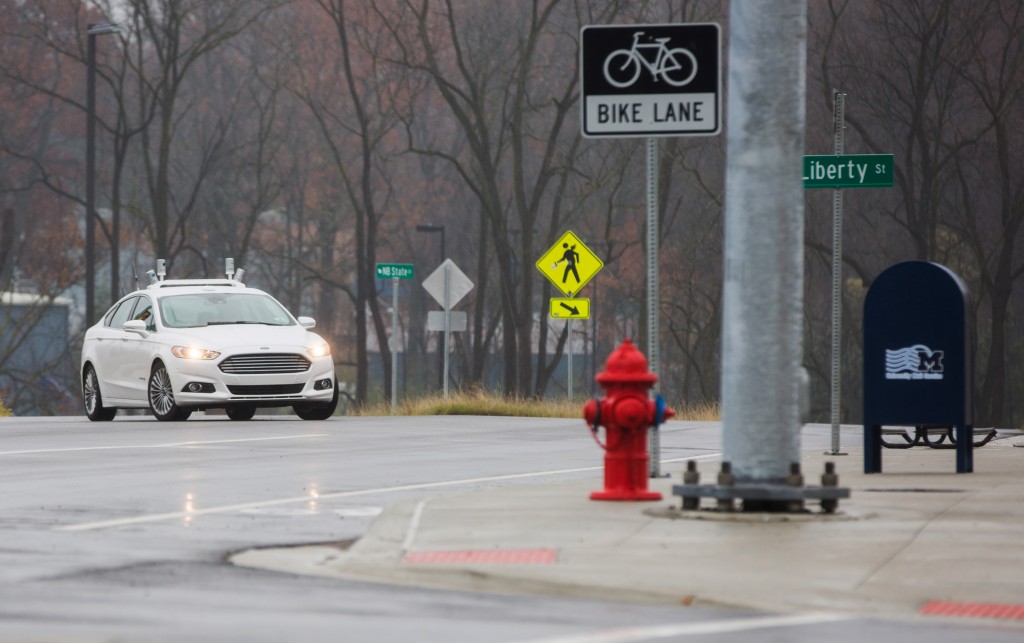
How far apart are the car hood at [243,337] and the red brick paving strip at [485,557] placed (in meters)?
16.0

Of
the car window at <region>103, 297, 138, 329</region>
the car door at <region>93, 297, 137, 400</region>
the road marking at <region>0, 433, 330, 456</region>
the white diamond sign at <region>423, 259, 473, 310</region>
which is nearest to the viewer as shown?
the road marking at <region>0, 433, 330, 456</region>

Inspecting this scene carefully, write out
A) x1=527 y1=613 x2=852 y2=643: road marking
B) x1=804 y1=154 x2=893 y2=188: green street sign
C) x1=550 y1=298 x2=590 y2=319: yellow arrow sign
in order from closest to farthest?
x1=527 y1=613 x2=852 y2=643: road marking
x1=804 y1=154 x2=893 y2=188: green street sign
x1=550 y1=298 x2=590 y2=319: yellow arrow sign

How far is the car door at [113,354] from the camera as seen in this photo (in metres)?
28.1

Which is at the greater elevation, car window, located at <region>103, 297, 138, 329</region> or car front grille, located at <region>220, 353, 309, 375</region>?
car window, located at <region>103, 297, 138, 329</region>

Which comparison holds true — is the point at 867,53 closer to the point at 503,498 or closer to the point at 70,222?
the point at 70,222

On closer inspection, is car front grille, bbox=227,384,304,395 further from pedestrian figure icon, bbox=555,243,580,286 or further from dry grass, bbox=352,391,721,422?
pedestrian figure icon, bbox=555,243,580,286

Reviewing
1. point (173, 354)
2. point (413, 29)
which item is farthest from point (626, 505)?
point (413, 29)

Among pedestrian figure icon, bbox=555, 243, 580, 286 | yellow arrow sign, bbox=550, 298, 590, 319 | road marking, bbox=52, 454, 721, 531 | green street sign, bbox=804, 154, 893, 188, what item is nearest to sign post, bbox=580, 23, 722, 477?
road marking, bbox=52, 454, 721, 531

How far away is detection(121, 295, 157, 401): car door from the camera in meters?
27.4

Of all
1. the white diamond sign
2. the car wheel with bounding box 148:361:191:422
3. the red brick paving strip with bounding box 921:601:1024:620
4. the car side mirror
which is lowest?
the red brick paving strip with bounding box 921:601:1024:620

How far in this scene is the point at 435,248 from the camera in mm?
74688

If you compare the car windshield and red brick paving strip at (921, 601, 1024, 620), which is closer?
red brick paving strip at (921, 601, 1024, 620)

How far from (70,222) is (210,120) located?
590 centimetres

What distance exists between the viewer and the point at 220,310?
1105 inches
